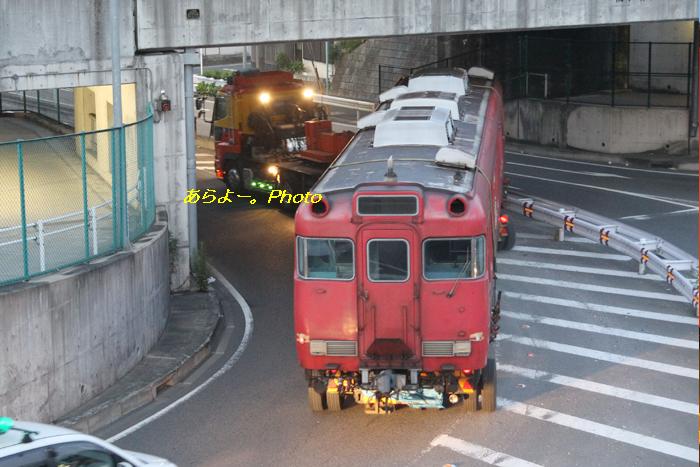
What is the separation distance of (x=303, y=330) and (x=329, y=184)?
6.55 feet

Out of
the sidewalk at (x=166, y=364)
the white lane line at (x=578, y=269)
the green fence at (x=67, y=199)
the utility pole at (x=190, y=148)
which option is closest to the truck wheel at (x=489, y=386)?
the sidewalk at (x=166, y=364)

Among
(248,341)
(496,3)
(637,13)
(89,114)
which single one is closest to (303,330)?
(248,341)

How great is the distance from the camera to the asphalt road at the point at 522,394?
14719 millimetres

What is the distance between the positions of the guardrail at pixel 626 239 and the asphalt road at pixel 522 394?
44 centimetres

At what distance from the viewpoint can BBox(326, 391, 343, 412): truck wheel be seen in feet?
52.2

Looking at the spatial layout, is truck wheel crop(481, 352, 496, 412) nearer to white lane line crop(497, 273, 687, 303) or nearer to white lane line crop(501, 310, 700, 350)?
white lane line crop(501, 310, 700, 350)

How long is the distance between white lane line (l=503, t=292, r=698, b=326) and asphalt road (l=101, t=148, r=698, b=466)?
0.11 feet

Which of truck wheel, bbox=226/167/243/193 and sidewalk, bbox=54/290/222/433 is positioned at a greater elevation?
truck wheel, bbox=226/167/243/193

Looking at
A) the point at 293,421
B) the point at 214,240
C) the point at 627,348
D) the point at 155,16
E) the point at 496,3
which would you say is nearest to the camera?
the point at 293,421

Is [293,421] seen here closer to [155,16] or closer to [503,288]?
[503,288]

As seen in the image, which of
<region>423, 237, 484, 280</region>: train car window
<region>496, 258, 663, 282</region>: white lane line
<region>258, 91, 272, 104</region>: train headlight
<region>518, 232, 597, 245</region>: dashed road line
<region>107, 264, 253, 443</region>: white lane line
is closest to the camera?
<region>423, 237, 484, 280</region>: train car window

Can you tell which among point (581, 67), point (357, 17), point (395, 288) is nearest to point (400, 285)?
point (395, 288)

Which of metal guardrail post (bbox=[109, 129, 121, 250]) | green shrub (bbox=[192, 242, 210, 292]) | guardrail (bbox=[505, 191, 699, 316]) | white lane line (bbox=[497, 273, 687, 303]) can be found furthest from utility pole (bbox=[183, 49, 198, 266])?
guardrail (bbox=[505, 191, 699, 316])

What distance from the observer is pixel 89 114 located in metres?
28.6
